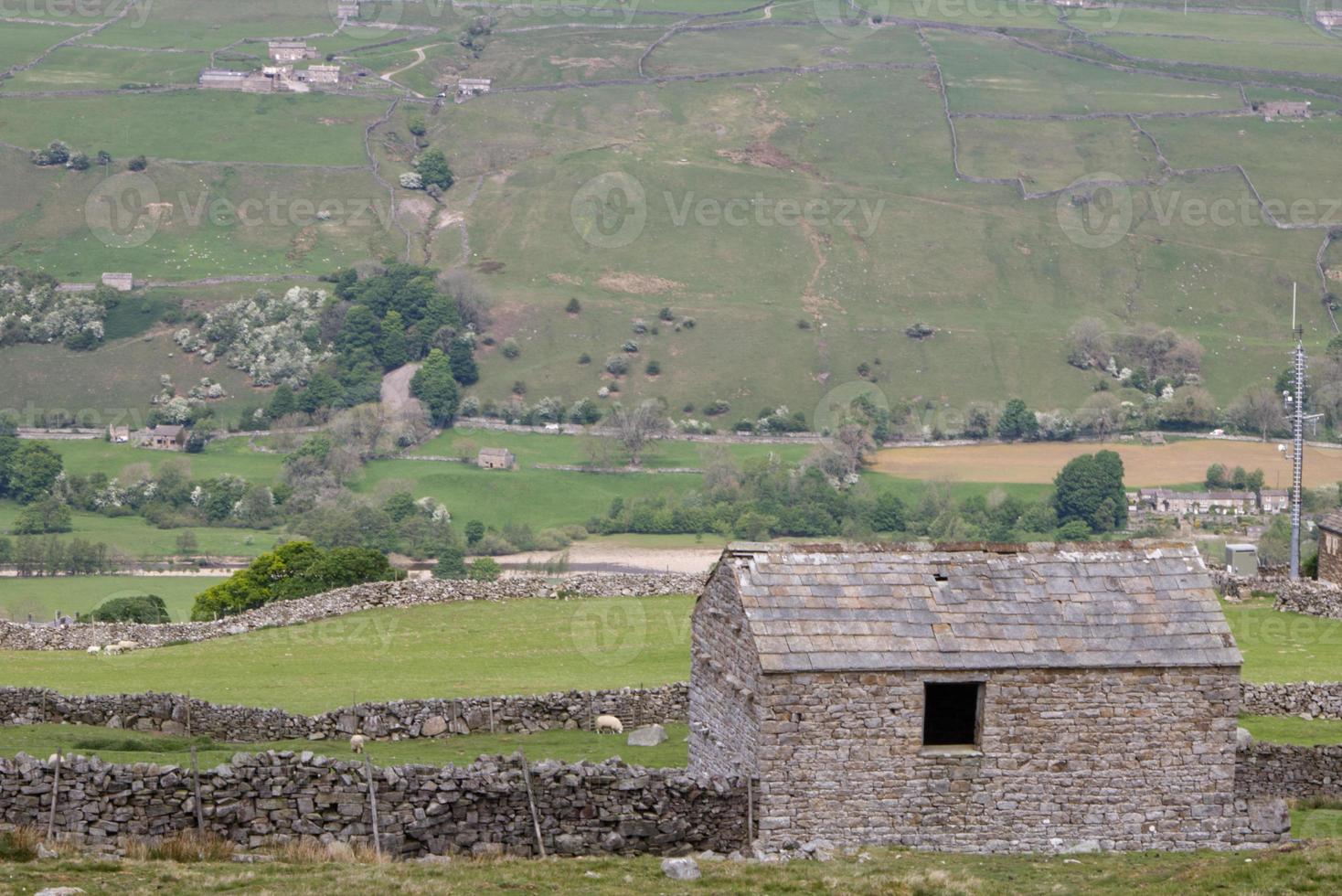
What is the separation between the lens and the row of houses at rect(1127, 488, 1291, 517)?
13062 centimetres

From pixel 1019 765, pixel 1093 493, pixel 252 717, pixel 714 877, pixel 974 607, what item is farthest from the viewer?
pixel 1093 493

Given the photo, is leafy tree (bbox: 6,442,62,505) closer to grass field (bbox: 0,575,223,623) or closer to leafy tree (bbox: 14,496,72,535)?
leafy tree (bbox: 14,496,72,535)

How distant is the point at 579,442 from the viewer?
155875mm

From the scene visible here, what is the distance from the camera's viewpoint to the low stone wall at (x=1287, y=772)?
28328mm

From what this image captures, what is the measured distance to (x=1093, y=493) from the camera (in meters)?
133

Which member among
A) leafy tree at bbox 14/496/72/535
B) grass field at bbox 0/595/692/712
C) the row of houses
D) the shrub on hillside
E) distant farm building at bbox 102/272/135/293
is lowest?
leafy tree at bbox 14/496/72/535

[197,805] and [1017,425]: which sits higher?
[197,805]

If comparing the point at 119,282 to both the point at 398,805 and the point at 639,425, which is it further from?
the point at 398,805

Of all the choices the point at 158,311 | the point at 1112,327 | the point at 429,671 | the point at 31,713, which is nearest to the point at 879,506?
the point at 1112,327

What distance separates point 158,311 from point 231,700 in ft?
522

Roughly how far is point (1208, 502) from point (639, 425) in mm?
47187

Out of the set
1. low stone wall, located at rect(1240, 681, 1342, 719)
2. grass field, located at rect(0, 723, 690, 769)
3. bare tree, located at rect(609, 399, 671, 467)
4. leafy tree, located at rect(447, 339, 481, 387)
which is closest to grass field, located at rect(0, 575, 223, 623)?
grass field, located at rect(0, 723, 690, 769)

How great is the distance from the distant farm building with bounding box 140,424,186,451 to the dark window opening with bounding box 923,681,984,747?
→ 13427 centimetres

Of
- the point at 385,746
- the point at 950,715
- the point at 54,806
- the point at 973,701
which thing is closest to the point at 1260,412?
the point at 385,746
